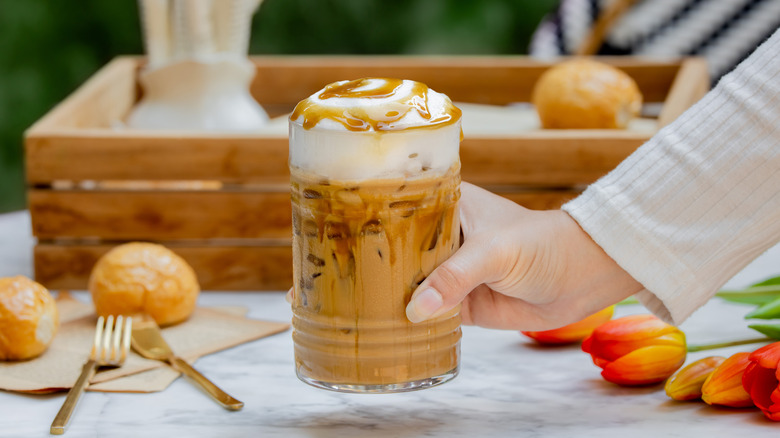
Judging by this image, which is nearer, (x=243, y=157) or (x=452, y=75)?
(x=243, y=157)

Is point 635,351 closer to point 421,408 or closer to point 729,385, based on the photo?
point 729,385

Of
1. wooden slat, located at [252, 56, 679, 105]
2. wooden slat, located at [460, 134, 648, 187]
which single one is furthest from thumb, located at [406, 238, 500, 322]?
wooden slat, located at [252, 56, 679, 105]

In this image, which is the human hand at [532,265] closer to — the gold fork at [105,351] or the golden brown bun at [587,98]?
the gold fork at [105,351]

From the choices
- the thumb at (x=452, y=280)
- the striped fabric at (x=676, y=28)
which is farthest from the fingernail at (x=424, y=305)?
the striped fabric at (x=676, y=28)

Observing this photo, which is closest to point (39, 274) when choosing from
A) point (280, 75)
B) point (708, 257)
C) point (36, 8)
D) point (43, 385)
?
point (43, 385)

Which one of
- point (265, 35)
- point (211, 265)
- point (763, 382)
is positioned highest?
point (763, 382)

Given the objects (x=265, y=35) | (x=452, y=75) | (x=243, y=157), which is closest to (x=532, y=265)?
(x=243, y=157)

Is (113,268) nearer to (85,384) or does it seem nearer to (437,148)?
(85,384)
